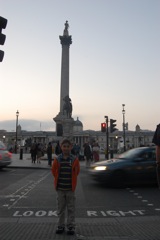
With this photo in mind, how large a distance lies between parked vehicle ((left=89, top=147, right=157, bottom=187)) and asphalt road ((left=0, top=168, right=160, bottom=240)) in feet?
1.14

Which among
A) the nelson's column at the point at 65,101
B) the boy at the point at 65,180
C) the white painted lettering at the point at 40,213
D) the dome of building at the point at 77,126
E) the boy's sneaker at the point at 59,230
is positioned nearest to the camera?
the boy's sneaker at the point at 59,230

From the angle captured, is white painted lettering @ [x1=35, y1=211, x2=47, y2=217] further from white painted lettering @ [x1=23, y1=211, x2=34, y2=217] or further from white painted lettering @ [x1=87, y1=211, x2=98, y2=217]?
white painted lettering @ [x1=87, y1=211, x2=98, y2=217]

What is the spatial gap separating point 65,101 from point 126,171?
127 ft

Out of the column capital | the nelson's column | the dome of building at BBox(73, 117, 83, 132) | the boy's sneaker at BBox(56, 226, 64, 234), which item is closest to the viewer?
the boy's sneaker at BBox(56, 226, 64, 234)

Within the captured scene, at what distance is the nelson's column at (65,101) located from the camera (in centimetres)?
5001

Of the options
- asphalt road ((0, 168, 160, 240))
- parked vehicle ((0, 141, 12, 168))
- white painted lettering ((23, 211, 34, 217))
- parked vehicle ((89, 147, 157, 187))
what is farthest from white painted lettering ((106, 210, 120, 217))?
parked vehicle ((0, 141, 12, 168))

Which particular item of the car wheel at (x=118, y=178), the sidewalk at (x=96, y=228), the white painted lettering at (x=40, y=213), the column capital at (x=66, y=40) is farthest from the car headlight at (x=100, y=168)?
the column capital at (x=66, y=40)

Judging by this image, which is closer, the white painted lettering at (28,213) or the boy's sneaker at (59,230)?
the boy's sneaker at (59,230)

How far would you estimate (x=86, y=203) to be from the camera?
29.8 ft

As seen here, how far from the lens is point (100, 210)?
8.05 meters

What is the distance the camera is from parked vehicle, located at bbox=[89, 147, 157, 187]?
12.3 m

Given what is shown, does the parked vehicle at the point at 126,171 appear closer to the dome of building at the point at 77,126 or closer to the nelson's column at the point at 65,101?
the nelson's column at the point at 65,101

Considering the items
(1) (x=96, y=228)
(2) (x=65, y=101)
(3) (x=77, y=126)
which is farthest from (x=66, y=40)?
(3) (x=77, y=126)

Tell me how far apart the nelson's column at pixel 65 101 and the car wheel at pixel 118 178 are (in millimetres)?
36450
